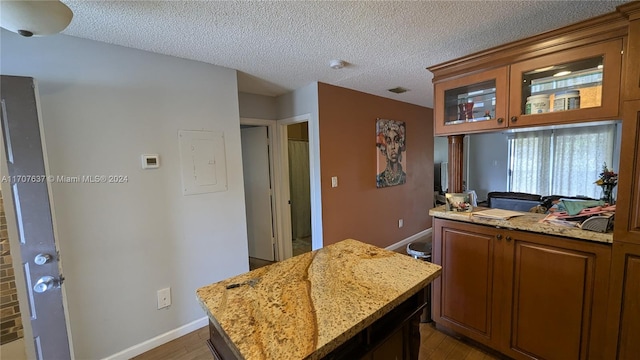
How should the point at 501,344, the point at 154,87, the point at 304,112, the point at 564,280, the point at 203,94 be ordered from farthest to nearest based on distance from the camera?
the point at 304,112 < the point at 203,94 < the point at 154,87 < the point at 501,344 < the point at 564,280

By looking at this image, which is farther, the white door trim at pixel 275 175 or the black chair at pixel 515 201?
the white door trim at pixel 275 175

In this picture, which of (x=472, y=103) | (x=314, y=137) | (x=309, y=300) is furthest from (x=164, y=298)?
(x=472, y=103)

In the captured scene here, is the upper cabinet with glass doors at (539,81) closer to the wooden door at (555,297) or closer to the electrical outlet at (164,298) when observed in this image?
the wooden door at (555,297)

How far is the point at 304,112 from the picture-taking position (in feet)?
9.86

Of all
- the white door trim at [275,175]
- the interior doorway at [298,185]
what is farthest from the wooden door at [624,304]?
the interior doorway at [298,185]

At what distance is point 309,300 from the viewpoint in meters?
0.99

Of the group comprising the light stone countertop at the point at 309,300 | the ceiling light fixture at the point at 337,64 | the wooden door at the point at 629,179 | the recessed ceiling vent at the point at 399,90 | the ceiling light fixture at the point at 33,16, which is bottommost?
the light stone countertop at the point at 309,300

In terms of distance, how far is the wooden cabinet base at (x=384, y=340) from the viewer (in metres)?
0.96

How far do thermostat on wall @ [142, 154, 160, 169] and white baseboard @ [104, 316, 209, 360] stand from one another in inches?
53.0

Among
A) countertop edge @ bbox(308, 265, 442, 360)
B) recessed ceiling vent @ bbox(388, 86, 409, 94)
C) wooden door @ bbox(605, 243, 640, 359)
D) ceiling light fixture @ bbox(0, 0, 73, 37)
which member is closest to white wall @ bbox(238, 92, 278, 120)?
recessed ceiling vent @ bbox(388, 86, 409, 94)

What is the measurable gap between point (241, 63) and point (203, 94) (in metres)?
0.42

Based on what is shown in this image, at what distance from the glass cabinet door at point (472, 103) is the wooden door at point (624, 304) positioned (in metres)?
0.90

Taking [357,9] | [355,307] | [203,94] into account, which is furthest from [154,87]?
[355,307]

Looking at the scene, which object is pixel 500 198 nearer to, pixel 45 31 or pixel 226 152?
pixel 226 152
